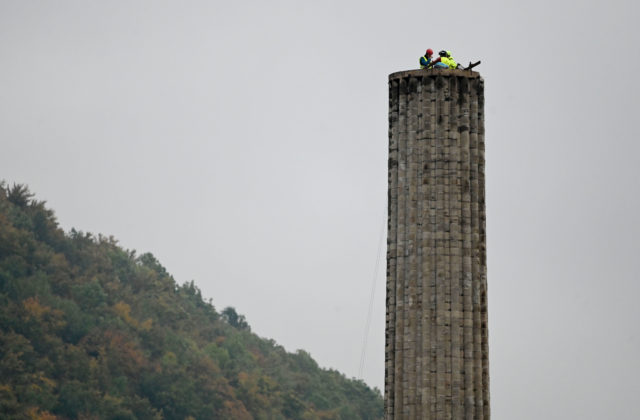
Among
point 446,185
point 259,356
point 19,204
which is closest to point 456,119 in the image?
point 446,185

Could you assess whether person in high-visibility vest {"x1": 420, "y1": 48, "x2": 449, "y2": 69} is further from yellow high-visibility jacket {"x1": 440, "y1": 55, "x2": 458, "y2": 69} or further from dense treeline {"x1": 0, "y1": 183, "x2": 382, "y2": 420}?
dense treeline {"x1": 0, "y1": 183, "x2": 382, "y2": 420}

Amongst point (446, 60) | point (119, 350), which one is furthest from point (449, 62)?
point (119, 350)

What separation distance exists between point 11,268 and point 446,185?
94.4 m

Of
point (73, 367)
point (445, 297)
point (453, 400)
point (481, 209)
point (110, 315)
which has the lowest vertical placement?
point (453, 400)

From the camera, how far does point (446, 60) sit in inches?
1802

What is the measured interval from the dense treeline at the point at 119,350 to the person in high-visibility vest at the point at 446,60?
74.7 meters

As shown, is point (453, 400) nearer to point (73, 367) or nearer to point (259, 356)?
point (73, 367)

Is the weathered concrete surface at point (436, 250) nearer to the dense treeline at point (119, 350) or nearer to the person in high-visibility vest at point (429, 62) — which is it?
the person in high-visibility vest at point (429, 62)

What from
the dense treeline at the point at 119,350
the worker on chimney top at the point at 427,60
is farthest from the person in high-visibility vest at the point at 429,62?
the dense treeline at the point at 119,350

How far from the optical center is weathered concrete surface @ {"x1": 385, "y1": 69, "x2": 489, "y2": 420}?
42562 mm

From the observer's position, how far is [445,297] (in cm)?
4312

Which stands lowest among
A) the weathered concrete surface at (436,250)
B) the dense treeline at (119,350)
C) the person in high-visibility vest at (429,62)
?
the weathered concrete surface at (436,250)

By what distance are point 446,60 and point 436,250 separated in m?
7.17

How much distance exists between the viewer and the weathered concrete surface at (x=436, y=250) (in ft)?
140
